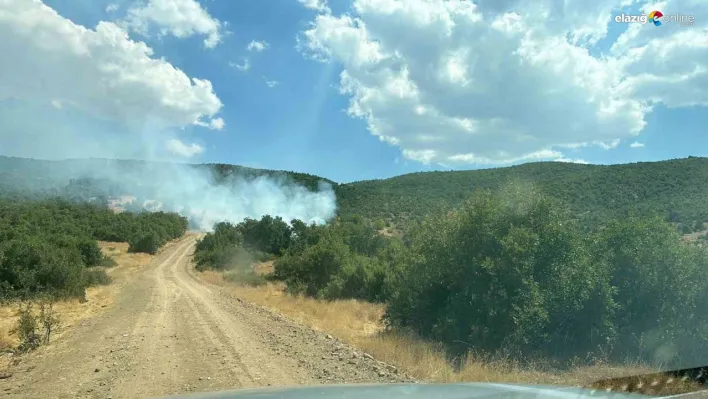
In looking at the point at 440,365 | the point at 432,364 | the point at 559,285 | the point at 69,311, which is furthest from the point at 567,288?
the point at 69,311

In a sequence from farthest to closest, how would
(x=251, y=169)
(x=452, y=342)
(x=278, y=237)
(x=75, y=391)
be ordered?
(x=251, y=169), (x=278, y=237), (x=452, y=342), (x=75, y=391)

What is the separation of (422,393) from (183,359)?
7.30 metres

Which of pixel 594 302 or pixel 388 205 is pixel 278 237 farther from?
pixel 594 302

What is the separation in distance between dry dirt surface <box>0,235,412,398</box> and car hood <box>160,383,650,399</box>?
11.5 feet

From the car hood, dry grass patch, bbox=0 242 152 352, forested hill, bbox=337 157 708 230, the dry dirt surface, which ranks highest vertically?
forested hill, bbox=337 157 708 230

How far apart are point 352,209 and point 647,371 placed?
7437cm

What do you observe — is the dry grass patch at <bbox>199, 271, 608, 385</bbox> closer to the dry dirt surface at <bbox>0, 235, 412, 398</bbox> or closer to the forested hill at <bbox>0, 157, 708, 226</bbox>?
A: the dry dirt surface at <bbox>0, 235, 412, 398</bbox>

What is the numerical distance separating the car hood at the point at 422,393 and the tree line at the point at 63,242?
19251 mm

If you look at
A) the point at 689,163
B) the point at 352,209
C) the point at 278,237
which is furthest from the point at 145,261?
the point at 689,163

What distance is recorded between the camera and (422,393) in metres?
4.88

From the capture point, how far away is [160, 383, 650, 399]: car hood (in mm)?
4641

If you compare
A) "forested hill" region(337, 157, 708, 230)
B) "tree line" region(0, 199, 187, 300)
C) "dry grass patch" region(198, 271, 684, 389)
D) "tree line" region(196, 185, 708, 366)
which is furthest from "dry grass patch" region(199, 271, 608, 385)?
"tree line" region(0, 199, 187, 300)

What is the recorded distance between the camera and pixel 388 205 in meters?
81.2

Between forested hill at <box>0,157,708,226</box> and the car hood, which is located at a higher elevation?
forested hill at <box>0,157,708,226</box>
